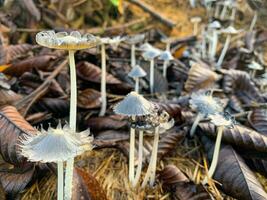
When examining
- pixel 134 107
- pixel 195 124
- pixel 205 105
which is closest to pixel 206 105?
pixel 205 105

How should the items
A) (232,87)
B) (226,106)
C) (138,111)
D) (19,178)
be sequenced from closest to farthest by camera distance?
(138,111), (19,178), (226,106), (232,87)

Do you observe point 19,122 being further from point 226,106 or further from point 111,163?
point 226,106

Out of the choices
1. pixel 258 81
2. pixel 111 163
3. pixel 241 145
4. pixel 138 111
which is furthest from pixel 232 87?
pixel 138 111

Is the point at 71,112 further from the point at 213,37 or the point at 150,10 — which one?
the point at 150,10

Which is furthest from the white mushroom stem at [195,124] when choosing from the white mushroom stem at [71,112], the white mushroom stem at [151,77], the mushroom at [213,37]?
the mushroom at [213,37]

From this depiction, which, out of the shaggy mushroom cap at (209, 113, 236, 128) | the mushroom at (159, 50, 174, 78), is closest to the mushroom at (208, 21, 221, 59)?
the mushroom at (159, 50, 174, 78)

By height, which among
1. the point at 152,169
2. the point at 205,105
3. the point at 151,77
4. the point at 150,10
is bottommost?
the point at 152,169

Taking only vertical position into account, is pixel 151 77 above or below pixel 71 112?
Result: below
